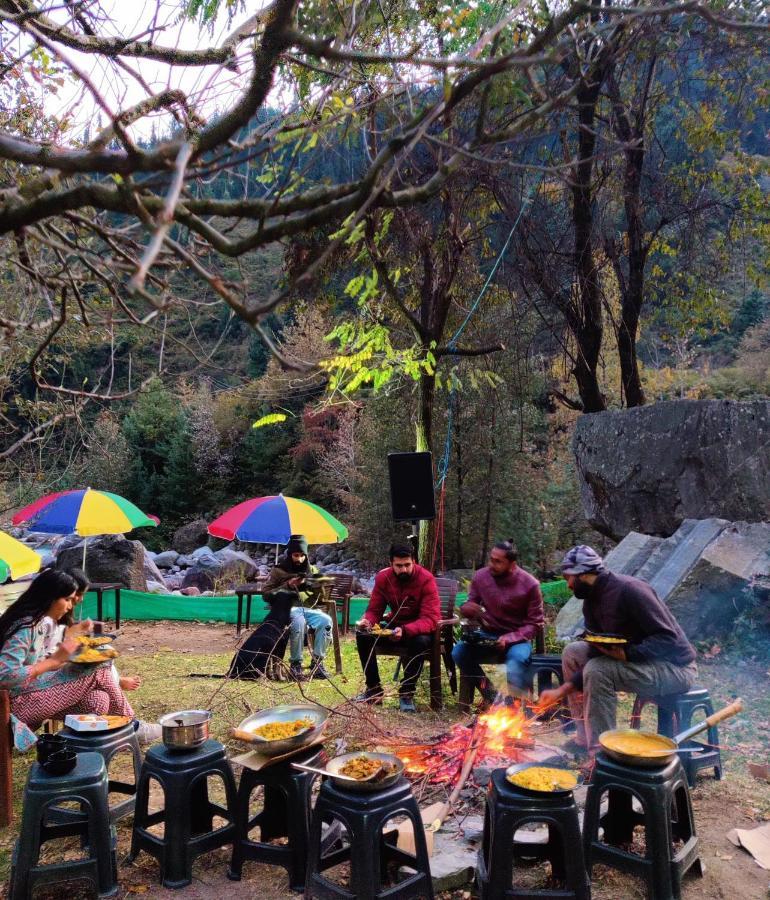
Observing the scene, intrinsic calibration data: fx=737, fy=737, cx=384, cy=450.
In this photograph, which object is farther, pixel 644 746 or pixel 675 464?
pixel 675 464

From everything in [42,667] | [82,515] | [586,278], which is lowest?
[42,667]

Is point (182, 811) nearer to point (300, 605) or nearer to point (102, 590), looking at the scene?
point (300, 605)

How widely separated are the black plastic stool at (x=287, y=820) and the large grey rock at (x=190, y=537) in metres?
17.6

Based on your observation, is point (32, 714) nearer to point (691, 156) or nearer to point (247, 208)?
point (247, 208)

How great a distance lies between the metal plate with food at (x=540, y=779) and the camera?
2.84 meters

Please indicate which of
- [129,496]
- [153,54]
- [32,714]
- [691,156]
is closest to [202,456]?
[129,496]

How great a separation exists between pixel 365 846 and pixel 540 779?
0.73 m

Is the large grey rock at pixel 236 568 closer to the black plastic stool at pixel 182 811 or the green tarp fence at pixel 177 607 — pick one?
the green tarp fence at pixel 177 607

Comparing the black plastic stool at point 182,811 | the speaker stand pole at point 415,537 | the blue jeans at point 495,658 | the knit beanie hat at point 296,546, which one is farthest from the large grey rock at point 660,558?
the black plastic stool at point 182,811

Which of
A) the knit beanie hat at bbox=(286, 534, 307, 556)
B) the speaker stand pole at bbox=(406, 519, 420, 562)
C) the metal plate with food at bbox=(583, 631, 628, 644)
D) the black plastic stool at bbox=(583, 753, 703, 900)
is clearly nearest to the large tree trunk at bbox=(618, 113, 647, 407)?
the speaker stand pole at bbox=(406, 519, 420, 562)

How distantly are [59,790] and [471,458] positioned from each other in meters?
11.2

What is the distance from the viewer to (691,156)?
881 cm

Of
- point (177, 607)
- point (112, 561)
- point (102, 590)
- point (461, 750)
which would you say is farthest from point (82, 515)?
point (461, 750)

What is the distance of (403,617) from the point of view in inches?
231
